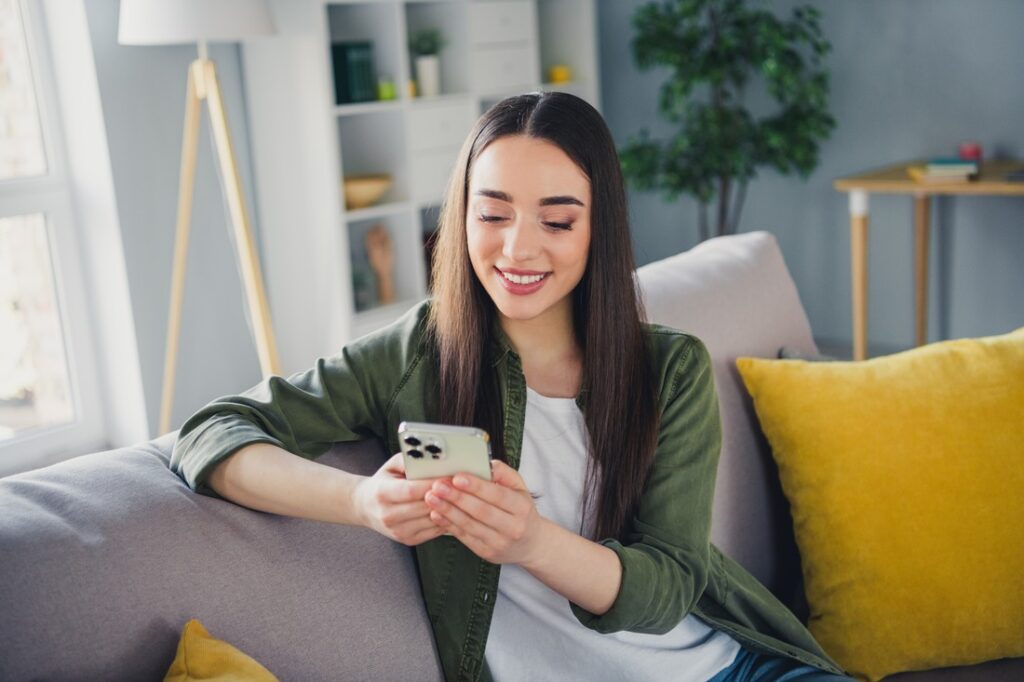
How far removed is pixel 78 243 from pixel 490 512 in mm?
2553

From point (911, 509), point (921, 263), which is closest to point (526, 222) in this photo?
point (911, 509)

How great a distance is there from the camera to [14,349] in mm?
3131

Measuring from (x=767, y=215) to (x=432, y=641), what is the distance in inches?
136

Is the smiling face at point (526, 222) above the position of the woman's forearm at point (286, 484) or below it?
above

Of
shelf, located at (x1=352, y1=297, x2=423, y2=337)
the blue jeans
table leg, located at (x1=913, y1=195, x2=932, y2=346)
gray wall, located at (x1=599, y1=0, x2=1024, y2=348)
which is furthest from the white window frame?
table leg, located at (x1=913, y1=195, x2=932, y2=346)

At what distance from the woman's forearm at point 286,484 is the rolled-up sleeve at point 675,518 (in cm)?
28

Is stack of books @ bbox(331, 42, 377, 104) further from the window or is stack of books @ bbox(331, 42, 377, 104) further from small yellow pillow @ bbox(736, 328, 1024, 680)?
small yellow pillow @ bbox(736, 328, 1024, 680)

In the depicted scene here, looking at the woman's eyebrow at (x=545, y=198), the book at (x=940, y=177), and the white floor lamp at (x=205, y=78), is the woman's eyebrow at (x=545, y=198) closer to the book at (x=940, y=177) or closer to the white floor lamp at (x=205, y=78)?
the white floor lamp at (x=205, y=78)

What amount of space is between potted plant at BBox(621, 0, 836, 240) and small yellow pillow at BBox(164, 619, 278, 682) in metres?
3.16

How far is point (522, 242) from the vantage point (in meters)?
1.23

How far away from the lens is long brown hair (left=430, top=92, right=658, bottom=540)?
1.26 metres

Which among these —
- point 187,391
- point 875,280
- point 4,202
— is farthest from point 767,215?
point 4,202

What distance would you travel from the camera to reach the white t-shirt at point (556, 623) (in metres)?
1.29

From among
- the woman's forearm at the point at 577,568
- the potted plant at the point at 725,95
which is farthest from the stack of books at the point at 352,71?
the woman's forearm at the point at 577,568
